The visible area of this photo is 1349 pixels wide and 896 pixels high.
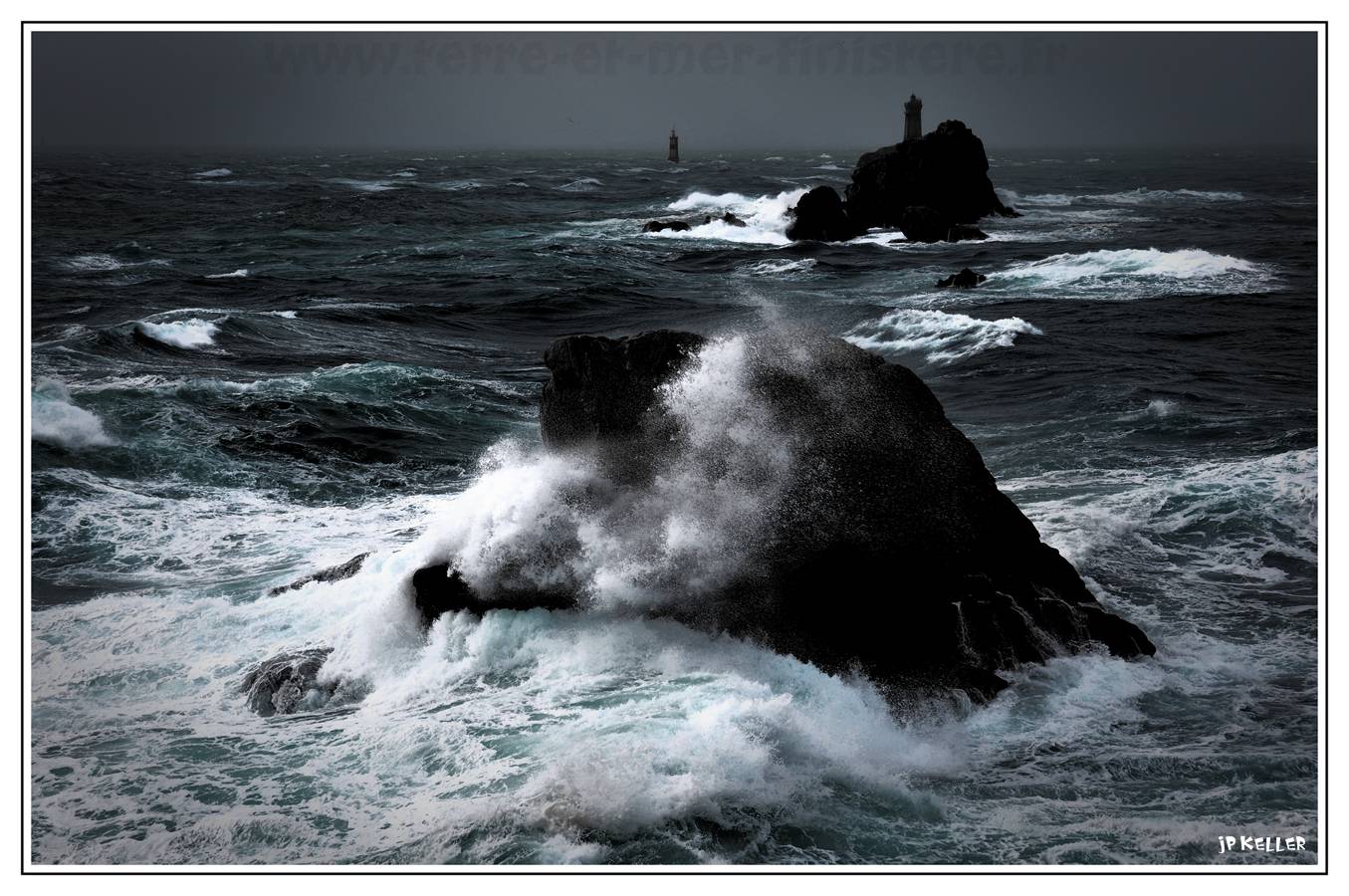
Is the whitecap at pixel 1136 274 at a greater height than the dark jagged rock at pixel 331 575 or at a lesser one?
greater

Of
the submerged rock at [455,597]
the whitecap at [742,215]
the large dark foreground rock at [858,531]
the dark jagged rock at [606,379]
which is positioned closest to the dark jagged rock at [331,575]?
the submerged rock at [455,597]

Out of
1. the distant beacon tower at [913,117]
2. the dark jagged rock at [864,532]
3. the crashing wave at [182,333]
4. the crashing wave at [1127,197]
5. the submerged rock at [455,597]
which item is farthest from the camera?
the crashing wave at [1127,197]

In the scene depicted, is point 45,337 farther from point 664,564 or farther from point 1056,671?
point 1056,671

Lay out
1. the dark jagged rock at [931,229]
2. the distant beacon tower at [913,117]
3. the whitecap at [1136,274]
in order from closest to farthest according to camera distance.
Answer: the whitecap at [1136,274] → the dark jagged rock at [931,229] → the distant beacon tower at [913,117]

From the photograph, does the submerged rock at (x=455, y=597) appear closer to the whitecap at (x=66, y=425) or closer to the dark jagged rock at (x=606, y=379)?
the dark jagged rock at (x=606, y=379)

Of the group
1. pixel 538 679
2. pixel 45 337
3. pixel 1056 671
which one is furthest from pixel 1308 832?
pixel 45 337

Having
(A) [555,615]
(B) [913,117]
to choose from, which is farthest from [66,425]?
(B) [913,117]

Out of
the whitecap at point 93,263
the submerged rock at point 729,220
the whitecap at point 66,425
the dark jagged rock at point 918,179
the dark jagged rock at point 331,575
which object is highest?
the dark jagged rock at point 918,179
